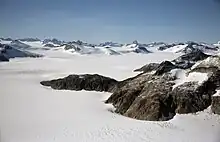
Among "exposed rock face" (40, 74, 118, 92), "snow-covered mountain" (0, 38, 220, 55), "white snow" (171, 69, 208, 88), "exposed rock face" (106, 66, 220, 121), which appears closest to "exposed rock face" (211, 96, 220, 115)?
"exposed rock face" (106, 66, 220, 121)

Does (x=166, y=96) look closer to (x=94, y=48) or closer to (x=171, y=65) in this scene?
(x=171, y=65)

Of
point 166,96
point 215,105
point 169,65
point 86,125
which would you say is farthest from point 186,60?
point 86,125

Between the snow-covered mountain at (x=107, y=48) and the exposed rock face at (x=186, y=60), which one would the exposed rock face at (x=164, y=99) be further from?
the snow-covered mountain at (x=107, y=48)

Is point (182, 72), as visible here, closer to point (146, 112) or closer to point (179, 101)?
point (179, 101)

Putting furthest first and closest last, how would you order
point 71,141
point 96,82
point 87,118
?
point 96,82 < point 87,118 < point 71,141

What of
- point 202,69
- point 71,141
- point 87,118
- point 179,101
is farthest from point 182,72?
point 71,141

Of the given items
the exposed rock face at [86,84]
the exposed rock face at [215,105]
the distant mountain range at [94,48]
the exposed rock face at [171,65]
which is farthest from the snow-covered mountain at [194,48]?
the exposed rock face at [215,105]

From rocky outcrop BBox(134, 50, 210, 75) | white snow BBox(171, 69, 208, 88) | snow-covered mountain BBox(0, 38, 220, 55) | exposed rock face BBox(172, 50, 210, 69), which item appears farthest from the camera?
snow-covered mountain BBox(0, 38, 220, 55)

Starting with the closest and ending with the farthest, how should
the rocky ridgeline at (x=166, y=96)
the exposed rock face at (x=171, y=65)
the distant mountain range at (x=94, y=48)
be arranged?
the rocky ridgeline at (x=166, y=96), the exposed rock face at (x=171, y=65), the distant mountain range at (x=94, y=48)

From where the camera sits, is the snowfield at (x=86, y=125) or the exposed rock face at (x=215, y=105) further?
the exposed rock face at (x=215, y=105)

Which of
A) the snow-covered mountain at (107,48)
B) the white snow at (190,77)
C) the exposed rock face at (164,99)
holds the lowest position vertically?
the snow-covered mountain at (107,48)

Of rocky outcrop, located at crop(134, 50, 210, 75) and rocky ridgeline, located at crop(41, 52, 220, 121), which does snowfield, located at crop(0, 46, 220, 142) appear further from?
→ rocky outcrop, located at crop(134, 50, 210, 75)
